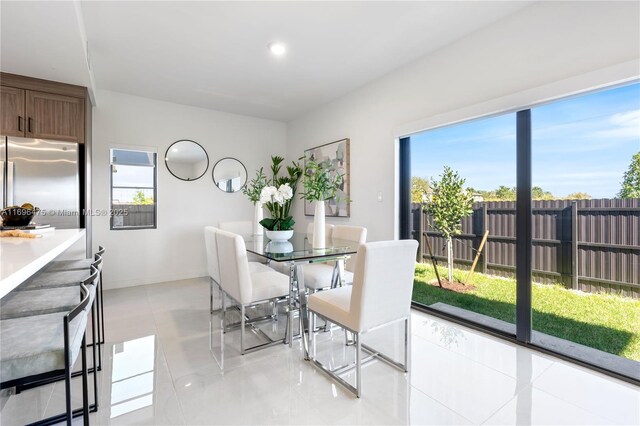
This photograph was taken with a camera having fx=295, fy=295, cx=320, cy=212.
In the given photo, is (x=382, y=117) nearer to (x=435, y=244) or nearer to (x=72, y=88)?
(x=435, y=244)

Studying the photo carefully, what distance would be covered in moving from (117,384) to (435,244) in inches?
119

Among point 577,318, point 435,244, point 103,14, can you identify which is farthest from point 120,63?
point 577,318

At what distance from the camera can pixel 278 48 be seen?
115 inches

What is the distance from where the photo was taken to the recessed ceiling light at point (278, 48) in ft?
9.40

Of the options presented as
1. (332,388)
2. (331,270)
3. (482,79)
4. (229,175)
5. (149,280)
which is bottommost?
(332,388)

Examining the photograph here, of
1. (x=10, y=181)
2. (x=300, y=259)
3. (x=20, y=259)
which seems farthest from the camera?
(x=10, y=181)

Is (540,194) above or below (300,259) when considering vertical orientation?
above

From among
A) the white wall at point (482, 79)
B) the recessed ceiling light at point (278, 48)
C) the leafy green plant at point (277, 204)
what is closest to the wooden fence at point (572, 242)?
the white wall at point (482, 79)

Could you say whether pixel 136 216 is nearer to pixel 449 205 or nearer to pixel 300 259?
pixel 300 259

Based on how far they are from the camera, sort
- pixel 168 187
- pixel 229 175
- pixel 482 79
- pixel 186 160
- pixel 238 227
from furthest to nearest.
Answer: pixel 229 175 → pixel 186 160 → pixel 168 187 → pixel 238 227 → pixel 482 79

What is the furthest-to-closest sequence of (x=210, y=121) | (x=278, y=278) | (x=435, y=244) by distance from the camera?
(x=210, y=121) < (x=435, y=244) < (x=278, y=278)

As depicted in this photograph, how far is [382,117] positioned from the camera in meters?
3.56

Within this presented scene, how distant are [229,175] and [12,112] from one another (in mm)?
2560

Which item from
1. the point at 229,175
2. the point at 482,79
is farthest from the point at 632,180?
the point at 229,175
